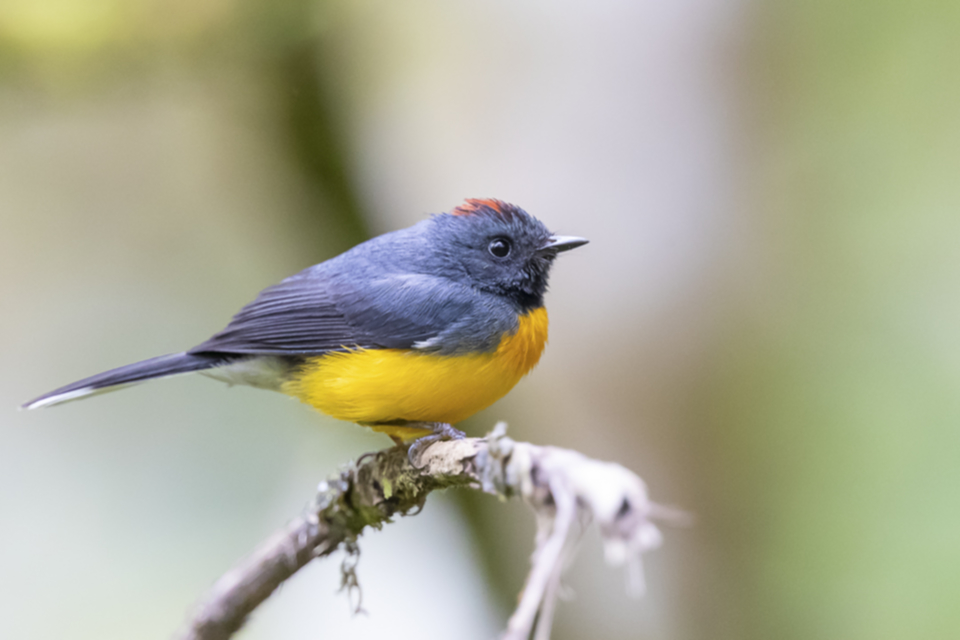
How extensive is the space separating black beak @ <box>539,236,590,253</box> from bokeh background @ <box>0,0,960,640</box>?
0.87 meters

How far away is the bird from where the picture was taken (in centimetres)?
219

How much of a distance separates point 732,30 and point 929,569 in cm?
293

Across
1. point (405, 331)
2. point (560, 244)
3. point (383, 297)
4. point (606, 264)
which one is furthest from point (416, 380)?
point (606, 264)

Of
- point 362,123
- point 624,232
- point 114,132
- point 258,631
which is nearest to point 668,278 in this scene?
point 624,232

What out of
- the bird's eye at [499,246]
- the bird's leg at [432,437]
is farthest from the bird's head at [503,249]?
the bird's leg at [432,437]

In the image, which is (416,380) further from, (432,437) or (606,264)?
(606,264)

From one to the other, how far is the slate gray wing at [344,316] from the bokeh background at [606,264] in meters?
1.12

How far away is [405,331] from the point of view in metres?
2.23

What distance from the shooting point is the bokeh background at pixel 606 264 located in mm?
3559

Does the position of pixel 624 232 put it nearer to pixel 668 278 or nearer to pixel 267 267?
pixel 668 278

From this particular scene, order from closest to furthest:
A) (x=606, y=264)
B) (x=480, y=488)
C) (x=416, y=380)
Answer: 1. (x=480, y=488)
2. (x=416, y=380)
3. (x=606, y=264)

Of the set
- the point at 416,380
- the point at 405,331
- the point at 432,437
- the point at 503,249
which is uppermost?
the point at 503,249

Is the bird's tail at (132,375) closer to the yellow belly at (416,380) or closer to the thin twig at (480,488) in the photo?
the yellow belly at (416,380)

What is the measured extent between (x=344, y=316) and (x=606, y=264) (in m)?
1.80
